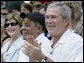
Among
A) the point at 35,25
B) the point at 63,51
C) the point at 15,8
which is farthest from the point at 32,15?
the point at 15,8

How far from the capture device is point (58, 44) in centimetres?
364

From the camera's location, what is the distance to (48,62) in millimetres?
3398

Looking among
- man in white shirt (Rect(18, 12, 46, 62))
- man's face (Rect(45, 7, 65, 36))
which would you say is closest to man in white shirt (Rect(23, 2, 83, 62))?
man's face (Rect(45, 7, 65, 36))

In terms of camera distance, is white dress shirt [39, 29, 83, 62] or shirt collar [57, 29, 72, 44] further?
shirt collar [57, 29, 72, 44]

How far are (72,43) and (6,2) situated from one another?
6.71 metres

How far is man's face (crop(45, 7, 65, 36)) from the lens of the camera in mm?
3720

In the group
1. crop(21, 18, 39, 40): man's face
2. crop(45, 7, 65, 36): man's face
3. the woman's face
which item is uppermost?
crop(45, 7, 65, 36): man's face

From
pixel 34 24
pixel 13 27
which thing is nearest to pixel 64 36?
pixel 34 24

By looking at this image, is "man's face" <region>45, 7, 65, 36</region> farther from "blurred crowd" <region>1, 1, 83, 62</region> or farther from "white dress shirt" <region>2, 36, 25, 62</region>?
"white dress shirt" <region>2, 36, 25, 62</region>

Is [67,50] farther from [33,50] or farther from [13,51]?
[13,51]

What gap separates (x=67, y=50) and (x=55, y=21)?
0.45 meters

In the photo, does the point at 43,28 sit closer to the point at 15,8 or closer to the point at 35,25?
the point at 35,25

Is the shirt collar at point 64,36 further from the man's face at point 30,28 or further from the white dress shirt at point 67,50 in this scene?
the man's face at point 30,28

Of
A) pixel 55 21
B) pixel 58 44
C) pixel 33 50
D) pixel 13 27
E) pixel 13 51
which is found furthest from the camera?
pixel 13 27
